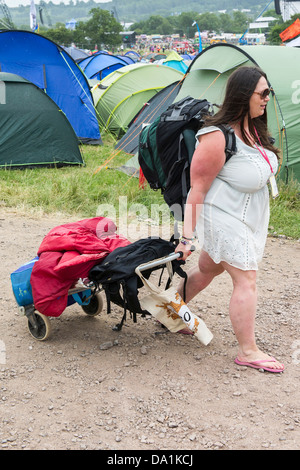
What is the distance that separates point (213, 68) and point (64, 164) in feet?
10.0

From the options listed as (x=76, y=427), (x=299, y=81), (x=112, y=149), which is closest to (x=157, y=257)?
(x=76, y=427)

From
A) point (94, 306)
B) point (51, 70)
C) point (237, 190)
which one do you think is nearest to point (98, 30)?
point (51, 70)

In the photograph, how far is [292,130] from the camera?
6.55 m

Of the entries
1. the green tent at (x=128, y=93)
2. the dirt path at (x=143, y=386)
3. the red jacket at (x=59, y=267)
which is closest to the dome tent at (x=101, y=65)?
the green tent at (x=128, y=93)

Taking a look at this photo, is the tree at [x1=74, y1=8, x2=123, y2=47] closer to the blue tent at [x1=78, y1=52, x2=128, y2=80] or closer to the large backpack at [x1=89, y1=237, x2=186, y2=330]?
the blue tent at [x1=78, y1=52, x2=128, y2=80]

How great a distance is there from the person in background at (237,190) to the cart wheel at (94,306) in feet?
3.20

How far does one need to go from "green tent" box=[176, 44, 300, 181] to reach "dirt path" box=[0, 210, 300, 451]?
10.2ft

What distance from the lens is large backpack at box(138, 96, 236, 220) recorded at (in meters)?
2.84

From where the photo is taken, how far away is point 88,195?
6723 mm

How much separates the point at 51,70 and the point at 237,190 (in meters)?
8.37

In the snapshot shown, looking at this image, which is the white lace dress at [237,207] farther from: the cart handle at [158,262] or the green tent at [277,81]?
the green tent at [277,81]

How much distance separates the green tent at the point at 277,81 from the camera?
6543mm

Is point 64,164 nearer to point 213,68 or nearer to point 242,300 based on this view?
point 213,68
